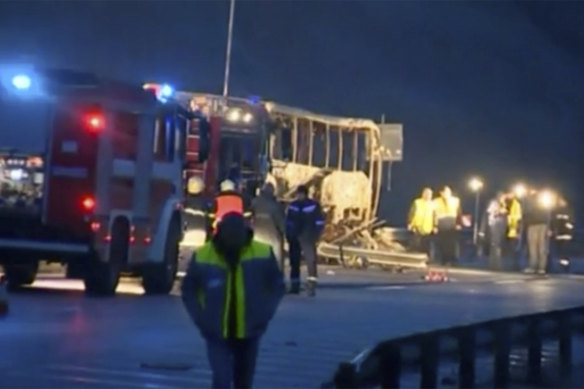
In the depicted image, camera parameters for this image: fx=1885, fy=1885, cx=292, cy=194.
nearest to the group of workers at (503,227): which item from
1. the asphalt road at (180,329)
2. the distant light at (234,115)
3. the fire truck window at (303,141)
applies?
the fire truck window at (303,141)

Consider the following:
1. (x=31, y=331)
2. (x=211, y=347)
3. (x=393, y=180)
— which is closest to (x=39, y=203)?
(x=31, y=331)

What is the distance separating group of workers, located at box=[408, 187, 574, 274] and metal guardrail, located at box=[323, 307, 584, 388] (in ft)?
67.0

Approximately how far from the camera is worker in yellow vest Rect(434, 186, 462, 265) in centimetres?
4091

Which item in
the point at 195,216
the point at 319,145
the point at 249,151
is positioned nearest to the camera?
the point at 195,216

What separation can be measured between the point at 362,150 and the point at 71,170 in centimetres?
2064

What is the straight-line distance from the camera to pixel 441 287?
3284 cm

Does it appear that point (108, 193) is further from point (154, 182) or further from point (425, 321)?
point (425, 321)

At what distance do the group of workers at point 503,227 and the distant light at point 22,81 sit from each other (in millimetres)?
16707

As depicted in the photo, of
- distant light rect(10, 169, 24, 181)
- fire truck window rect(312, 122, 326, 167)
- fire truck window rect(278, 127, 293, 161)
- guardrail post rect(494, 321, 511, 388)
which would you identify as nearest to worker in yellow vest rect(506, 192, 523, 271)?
fire truck window rect(312, 122, 326, 167)

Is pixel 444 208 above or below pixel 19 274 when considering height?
above

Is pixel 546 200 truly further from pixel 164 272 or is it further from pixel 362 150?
pixel 164 272

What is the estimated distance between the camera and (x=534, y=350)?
56.6ft

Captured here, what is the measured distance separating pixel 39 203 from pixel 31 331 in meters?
5.19

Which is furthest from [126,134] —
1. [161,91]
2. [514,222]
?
[514,222]
